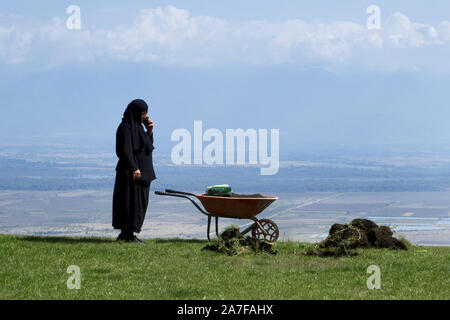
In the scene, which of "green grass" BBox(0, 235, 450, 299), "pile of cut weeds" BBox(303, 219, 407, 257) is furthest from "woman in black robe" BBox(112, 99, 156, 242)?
"pile of cut weeds" BBox(303, 219, 407, 257)

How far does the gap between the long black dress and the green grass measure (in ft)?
1.37

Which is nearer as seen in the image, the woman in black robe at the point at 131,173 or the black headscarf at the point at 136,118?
the woman in black robe at the point at 131,173

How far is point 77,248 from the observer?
34.9ft

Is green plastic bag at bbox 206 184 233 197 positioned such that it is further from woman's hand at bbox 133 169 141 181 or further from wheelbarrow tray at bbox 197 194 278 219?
woman's hand at bbox 133 169 141 181

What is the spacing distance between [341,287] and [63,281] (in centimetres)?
312

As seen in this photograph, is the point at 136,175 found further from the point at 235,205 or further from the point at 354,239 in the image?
the point at 354,239

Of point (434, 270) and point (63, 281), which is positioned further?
point (434, 270)

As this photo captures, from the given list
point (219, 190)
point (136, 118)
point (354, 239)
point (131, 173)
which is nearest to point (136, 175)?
point (131, 173)

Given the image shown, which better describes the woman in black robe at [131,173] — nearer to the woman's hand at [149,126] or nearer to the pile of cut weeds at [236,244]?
the woman's hand at [149,126]

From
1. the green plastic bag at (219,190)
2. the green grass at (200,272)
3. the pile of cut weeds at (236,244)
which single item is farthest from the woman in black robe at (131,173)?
the pile of cut weeds at (236,244)

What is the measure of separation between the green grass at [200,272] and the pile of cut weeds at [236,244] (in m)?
0.19

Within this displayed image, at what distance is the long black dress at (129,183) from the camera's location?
11.2 m
